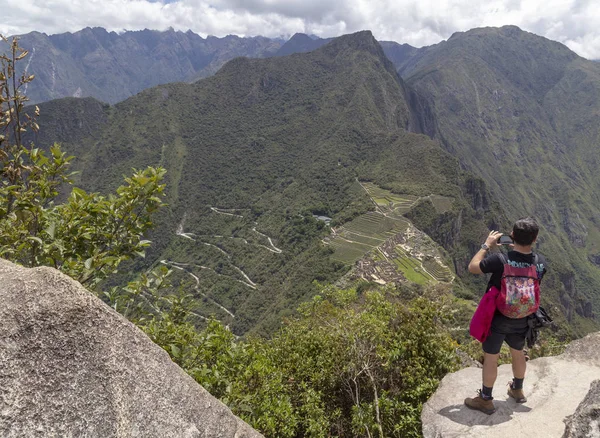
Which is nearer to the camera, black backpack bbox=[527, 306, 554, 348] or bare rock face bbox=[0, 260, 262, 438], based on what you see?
bare rock face bbox=[0, 260, 262, 438]

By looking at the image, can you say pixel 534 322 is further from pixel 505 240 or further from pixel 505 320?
pixel 505 240

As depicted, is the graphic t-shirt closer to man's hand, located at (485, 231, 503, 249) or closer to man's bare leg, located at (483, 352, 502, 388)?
man's hand, located at (485, 231, 503, 249)

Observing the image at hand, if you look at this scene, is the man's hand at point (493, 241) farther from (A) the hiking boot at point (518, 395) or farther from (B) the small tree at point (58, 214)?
(B) the small tree at point (58, 214)

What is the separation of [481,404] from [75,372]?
5.91 meters

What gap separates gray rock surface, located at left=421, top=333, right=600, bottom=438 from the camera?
5.86 metres

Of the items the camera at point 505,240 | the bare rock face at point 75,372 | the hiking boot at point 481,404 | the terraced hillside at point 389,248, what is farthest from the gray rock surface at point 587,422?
the terraced hillside at point 389,248

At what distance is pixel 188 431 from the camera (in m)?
3.91

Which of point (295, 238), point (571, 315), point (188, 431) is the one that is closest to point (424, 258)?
point (295, 238)

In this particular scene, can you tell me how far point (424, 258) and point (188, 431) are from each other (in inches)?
3400

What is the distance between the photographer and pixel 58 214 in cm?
597

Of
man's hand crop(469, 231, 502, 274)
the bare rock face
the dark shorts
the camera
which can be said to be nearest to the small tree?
the bare rock face

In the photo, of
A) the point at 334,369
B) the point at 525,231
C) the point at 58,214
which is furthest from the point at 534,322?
the point at 58,214

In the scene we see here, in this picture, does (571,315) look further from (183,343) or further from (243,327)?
(183,343)

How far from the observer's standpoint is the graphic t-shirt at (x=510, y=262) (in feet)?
19.1
